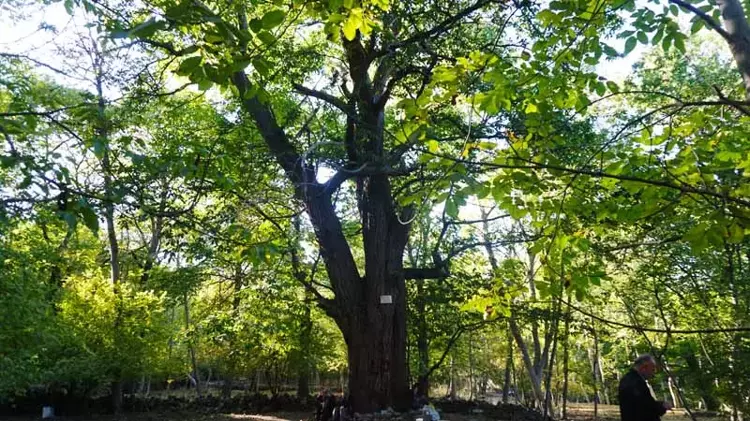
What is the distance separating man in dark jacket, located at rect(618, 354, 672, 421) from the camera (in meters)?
4.40

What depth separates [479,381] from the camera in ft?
102

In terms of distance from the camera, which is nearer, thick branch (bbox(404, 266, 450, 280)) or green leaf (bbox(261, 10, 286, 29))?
green leaf (bbox(261, 10, 286, 29))

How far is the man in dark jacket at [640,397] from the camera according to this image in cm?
440

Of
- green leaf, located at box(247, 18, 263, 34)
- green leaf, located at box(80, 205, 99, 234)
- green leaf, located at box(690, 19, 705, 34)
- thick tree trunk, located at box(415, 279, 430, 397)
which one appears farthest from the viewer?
thick tree trunk, located at box(415, 279, 430, 397)

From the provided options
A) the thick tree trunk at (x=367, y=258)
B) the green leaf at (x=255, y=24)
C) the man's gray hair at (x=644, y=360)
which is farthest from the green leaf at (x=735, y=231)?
the thick tree trunk at (x=367, y=258)

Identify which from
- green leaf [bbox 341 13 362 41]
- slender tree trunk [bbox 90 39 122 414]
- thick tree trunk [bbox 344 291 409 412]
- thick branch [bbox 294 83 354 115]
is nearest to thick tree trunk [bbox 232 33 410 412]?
thick tree trunk [bbox 344 291 409 412]

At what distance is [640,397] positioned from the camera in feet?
14.6

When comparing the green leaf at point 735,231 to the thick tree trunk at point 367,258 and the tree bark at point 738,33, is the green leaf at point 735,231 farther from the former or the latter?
the thick tree trunk at point 367,258

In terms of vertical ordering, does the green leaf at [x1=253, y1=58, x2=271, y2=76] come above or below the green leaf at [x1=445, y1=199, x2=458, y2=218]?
above

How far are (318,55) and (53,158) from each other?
195 inches

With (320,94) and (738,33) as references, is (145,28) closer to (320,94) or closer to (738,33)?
(738,33)

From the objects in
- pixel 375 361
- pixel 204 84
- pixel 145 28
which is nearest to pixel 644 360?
Result: pixel 375 361

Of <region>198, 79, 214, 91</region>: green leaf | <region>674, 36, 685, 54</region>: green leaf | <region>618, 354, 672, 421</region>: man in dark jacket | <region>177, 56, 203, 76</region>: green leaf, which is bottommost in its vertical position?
<region>618, 354, 672, 421</region>: man in dark jacket

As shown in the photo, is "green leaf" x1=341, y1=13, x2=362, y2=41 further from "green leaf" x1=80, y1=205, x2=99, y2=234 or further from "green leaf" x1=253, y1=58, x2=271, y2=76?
"green leaf" x1=80, y1=205, x2=99, y2=234
